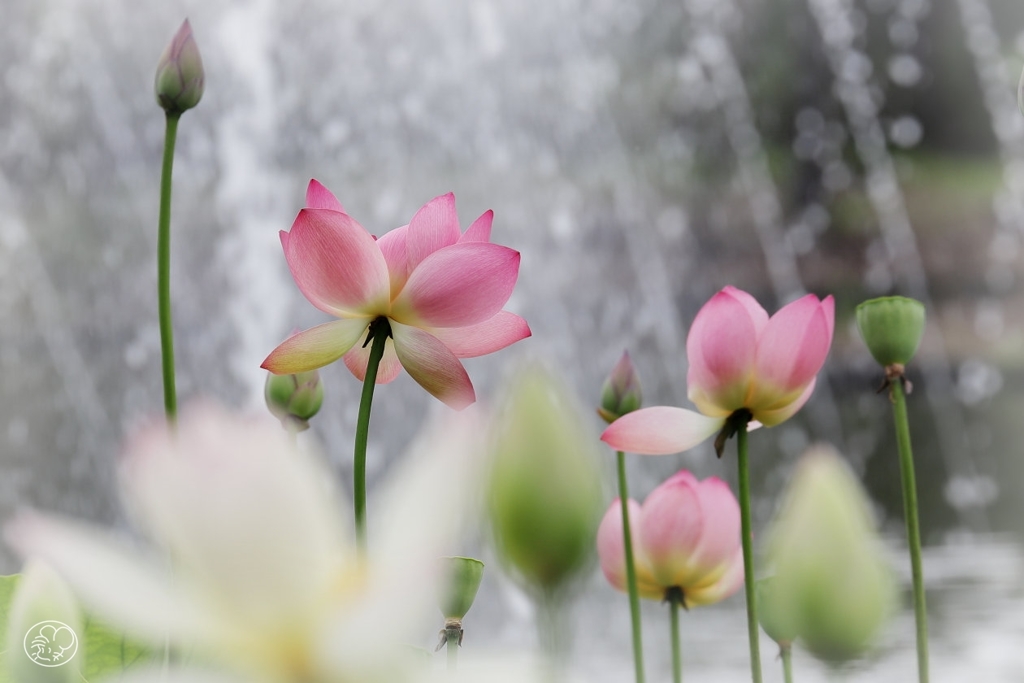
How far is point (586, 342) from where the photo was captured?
3.89 m

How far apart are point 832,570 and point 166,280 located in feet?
0.51

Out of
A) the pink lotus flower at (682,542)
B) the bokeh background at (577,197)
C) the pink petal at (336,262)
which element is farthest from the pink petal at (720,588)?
the bokeh background at (577,197)

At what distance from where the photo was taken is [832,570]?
0.22 ft

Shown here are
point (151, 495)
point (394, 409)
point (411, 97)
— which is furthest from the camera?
point (411, 97)

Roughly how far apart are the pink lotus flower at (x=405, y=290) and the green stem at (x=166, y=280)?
3 cm

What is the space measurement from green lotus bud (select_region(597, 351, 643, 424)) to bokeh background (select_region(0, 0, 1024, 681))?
2.50 meters

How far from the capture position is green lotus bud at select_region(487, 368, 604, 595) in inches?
2.4

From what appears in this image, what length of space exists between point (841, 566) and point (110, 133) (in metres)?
4.35

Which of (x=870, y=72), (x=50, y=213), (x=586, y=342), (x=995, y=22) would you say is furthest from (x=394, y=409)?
(x=995, y=22)

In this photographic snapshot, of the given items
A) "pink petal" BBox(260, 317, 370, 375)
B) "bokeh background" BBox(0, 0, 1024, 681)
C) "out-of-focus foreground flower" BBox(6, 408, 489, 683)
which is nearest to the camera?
"out-of-focus foreground flower" BBox(6, 408, 489, 683)

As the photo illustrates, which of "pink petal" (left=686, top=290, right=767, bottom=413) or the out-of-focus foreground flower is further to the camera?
"pink petal" (left=686, top=290, right=767, bottom=413)

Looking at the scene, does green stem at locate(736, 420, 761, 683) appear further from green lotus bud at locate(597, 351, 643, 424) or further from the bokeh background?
the bokeh background

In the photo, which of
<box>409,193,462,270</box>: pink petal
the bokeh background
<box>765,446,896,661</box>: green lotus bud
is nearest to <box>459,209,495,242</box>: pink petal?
<box>409,193,462,270</box>: pink petal

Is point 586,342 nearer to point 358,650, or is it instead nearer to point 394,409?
point 394,409
